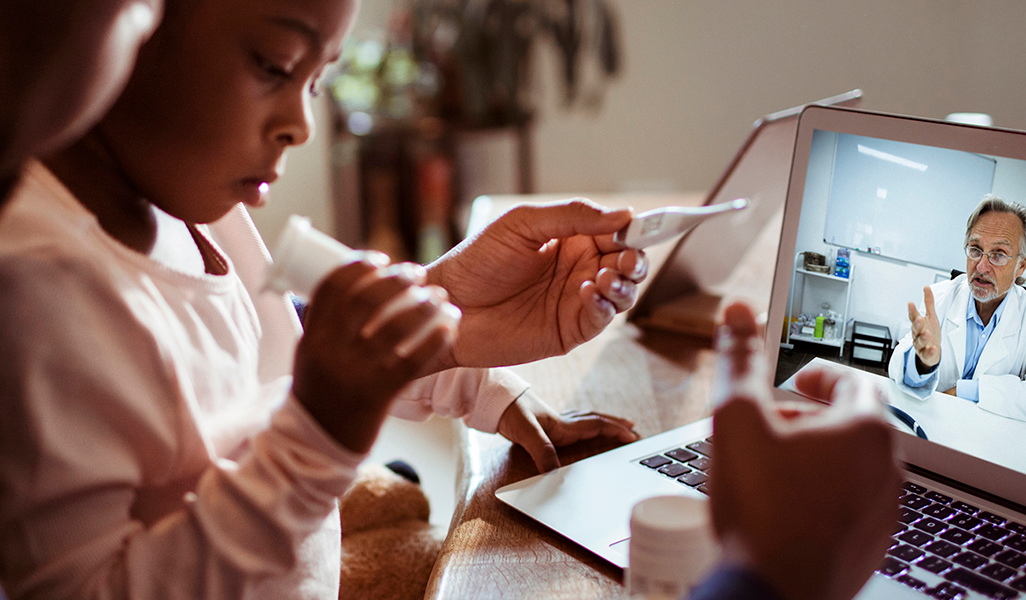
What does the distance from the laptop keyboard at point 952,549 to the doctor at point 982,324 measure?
0.08 meters

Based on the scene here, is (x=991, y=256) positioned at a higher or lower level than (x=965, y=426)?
higher

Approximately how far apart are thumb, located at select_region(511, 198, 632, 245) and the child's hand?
0.29 m

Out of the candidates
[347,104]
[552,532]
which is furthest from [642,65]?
[552,532]

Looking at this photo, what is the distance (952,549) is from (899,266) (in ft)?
0.74

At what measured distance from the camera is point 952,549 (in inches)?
21.4

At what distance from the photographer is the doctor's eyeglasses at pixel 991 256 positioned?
1.88 feet

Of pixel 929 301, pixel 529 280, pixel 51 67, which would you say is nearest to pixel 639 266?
pixel 529 280

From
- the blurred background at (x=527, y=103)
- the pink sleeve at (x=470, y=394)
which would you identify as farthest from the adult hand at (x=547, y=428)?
the blurred background at (x=527, y=103)

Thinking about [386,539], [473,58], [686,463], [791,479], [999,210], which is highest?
[473,58]

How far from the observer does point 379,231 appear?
9.10 feet

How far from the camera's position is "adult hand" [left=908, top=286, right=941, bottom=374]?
0.61 m

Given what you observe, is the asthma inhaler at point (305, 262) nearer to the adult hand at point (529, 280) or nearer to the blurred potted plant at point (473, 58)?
the adult hand at point (529, 280)

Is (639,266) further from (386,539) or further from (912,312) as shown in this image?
(386,539)

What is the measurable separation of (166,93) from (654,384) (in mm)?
626
